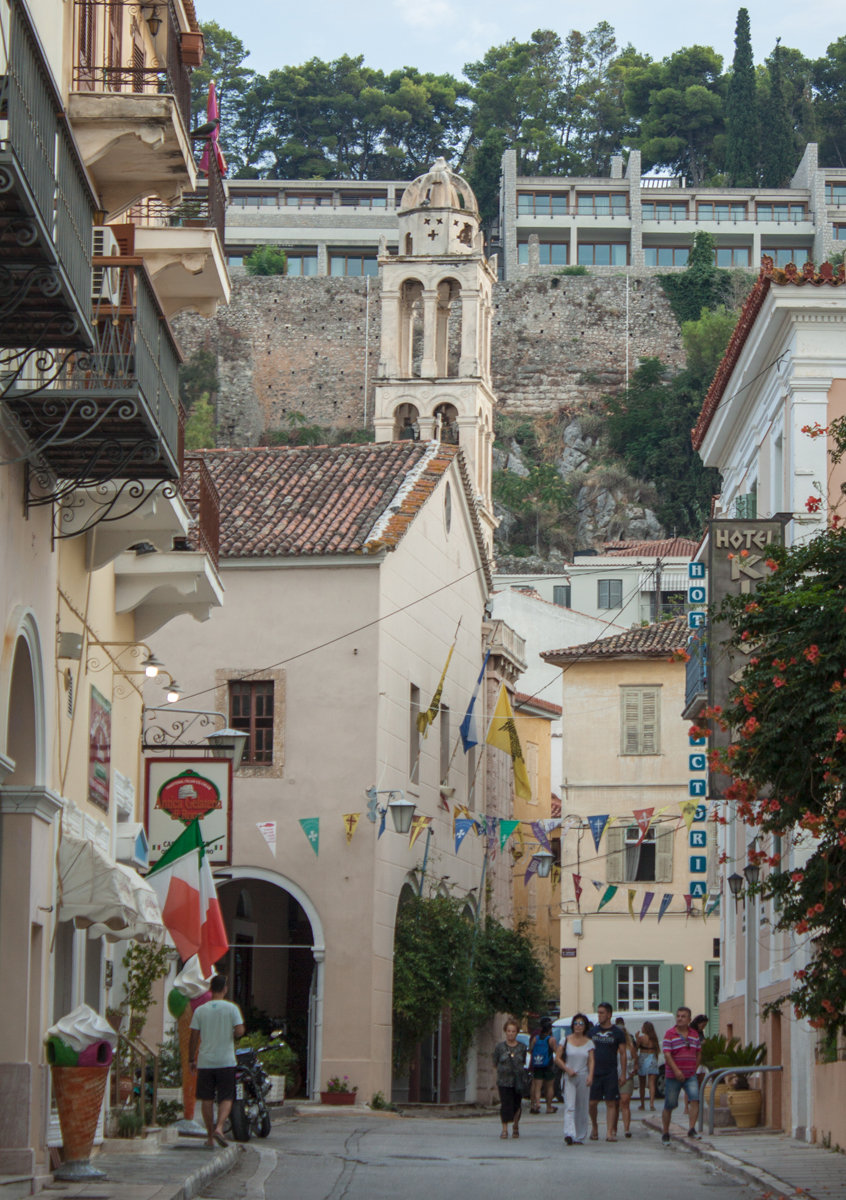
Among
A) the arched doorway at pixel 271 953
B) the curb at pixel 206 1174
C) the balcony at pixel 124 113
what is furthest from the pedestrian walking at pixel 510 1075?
the balcony at pixel 124 113

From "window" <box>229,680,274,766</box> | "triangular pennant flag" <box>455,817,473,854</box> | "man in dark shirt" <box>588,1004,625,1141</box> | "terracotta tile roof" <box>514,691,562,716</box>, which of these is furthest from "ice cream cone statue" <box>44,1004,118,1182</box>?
"terracotta tile roof" <box>514,691,562,716</box>

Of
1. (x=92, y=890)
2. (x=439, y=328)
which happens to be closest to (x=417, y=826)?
(x=92, y=890)

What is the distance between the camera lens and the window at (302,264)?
106 metres

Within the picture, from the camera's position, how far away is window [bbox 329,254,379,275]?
4131 inches

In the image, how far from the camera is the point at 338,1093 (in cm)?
2781

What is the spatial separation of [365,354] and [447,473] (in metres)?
61.5

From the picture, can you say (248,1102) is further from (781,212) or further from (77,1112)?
(781,212)

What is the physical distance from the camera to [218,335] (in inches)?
3826

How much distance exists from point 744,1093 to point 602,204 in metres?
88.8

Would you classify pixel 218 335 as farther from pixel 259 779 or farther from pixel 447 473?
pixel 259 779

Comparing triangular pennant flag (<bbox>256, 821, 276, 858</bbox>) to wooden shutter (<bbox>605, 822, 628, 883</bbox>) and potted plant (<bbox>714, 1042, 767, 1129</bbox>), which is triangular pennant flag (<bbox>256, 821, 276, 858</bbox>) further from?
wooden shutter (<bbox>605, 822, 628, 883</bbox>)

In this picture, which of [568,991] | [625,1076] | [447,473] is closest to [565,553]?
[568,991]

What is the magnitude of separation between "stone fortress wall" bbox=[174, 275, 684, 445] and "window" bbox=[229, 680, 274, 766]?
64.0 m

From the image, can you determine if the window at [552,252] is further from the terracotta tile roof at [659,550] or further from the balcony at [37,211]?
the balcony at [37,211]
